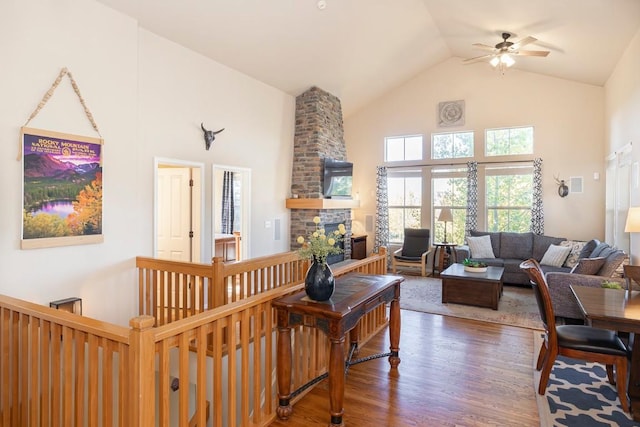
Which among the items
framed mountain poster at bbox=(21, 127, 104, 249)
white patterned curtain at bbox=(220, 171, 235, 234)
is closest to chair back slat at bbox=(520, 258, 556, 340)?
framed mountain poster at bbox=(21, 127, 104, 249)

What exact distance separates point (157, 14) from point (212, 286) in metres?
3.16

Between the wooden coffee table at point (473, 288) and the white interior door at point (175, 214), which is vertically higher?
the white interior door at point (175, 214)

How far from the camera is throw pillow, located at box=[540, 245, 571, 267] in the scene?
6188 mm

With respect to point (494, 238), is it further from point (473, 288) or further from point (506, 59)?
point (506, 59)

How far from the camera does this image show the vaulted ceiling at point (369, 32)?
4328 millimetres

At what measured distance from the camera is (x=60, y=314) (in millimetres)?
1929

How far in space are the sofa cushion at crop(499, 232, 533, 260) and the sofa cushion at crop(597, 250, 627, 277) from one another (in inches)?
94.1

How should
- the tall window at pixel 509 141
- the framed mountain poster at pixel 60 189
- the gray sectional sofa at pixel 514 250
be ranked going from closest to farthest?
the framed mountain poster at pixel 60 189 < the gray sectional sofa at pixel 514 250 < the tall window at pixel 509 141

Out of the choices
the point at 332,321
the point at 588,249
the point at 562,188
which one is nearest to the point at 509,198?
the point at 562,188

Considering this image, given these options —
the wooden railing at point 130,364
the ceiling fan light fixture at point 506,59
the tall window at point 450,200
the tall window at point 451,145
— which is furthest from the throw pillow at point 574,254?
the wooden railing at point 130,364

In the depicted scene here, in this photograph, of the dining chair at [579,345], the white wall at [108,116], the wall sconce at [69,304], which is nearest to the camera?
the dining chair at [579,345]

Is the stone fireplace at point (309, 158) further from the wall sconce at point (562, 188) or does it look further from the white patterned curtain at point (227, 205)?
the wall sconce at point (562, 188)

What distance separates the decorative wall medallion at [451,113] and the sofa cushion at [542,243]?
283cm

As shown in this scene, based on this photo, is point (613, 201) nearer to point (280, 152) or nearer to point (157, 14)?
point (280, 152)
